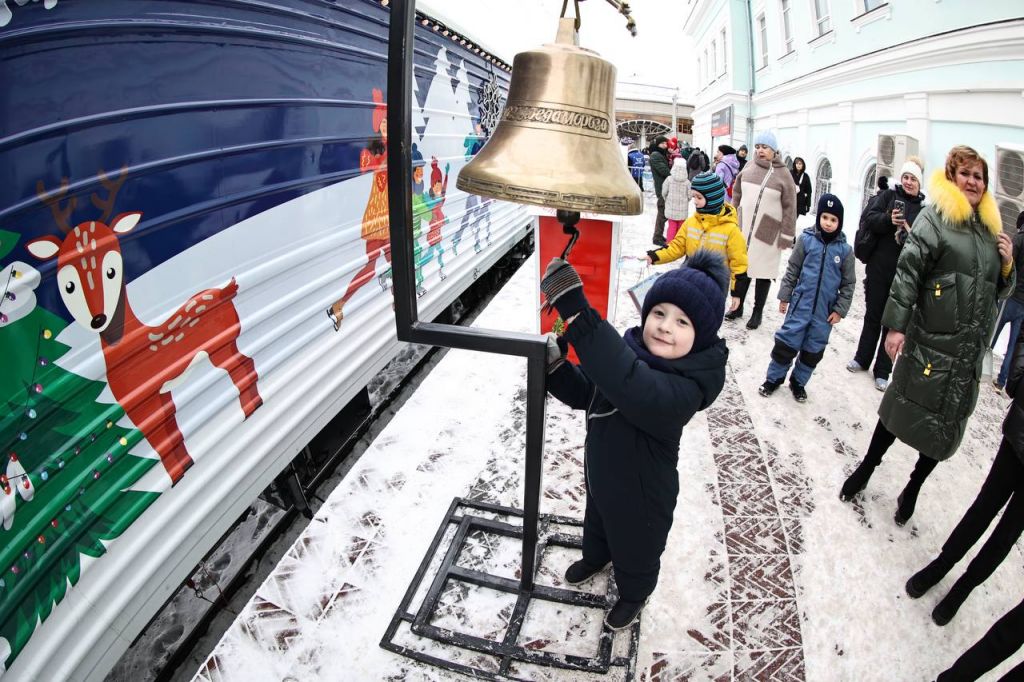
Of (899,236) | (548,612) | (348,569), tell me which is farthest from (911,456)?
(348,569)

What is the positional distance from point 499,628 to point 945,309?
240 cm

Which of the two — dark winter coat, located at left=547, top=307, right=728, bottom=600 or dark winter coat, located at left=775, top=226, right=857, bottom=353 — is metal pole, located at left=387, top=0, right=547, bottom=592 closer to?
dark winter coat, located at left=547, top=307, right=728, bottom=600

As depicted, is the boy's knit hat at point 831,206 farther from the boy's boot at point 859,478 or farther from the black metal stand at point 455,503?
the black metal stand at point 455,503

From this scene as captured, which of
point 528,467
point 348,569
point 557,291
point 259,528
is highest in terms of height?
point 557,291

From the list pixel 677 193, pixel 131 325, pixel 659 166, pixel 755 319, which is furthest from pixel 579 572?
pixel 659 166

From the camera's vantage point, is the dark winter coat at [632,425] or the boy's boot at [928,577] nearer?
the dark winter coat at [632,425]

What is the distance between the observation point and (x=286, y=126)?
2.38m

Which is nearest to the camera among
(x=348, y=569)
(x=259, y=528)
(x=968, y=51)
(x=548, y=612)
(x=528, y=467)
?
(x=528, y=467)

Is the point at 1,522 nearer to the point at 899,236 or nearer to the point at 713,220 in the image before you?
the point at 713,220

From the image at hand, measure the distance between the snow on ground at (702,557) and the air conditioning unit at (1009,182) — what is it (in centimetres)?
270

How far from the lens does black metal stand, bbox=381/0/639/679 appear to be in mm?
1419

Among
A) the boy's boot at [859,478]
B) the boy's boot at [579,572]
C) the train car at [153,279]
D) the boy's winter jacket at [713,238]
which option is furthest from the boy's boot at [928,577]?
the train car at [153,279]

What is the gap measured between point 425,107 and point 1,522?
3516 millimetres

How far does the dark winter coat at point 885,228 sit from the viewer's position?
3.63 m
